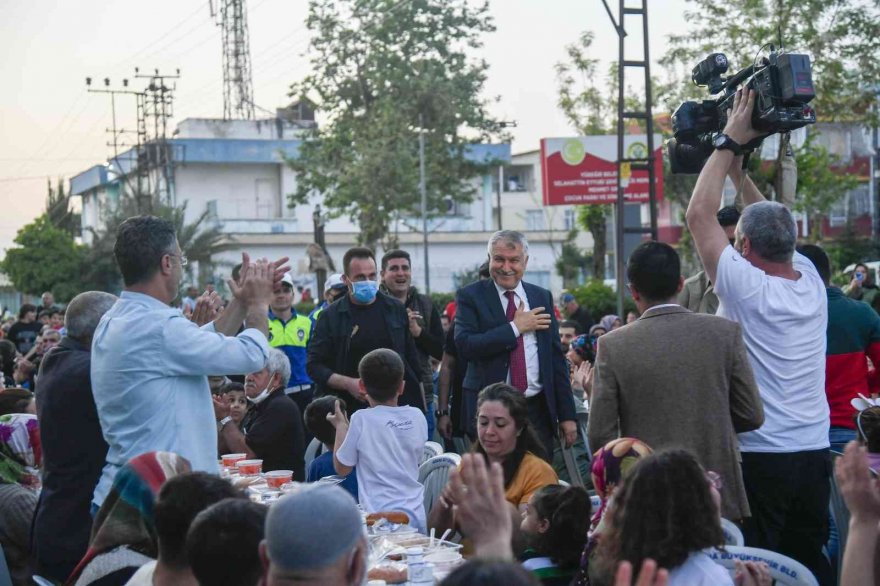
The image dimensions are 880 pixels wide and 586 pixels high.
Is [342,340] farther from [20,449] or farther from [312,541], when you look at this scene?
[312,541]

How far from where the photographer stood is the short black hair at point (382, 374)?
20.8ft

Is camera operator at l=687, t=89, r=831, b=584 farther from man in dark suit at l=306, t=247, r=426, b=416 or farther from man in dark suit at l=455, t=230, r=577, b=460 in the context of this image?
man in dark suit at l=306, t=247, r=426, b=416

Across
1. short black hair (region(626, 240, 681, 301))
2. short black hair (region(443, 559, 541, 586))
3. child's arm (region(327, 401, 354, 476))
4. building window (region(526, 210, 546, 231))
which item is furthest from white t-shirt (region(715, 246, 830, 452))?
building window (region(526, 210, 546, 231))

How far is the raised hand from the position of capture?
6953 mm

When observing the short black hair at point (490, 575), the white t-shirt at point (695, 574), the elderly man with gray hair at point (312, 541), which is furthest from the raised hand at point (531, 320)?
the short black hair at point (490, 575)

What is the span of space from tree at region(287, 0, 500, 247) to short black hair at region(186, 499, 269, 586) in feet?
103

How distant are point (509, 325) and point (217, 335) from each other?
2640 millimetres

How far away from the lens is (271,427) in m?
7.84

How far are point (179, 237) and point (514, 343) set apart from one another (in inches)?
1826

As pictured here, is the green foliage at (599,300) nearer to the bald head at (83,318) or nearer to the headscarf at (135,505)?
the bald head at (83,318)

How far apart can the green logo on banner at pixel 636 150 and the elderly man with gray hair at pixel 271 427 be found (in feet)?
70.0

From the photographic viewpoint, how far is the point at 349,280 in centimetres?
855

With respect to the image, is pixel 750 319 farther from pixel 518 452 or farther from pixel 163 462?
pixel 163 462

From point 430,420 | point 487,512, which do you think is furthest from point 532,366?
point 487,512
